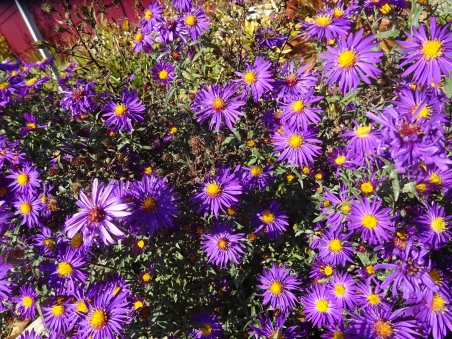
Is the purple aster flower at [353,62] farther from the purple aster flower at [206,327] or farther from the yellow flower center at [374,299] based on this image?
the purple aster flower at [206,327]

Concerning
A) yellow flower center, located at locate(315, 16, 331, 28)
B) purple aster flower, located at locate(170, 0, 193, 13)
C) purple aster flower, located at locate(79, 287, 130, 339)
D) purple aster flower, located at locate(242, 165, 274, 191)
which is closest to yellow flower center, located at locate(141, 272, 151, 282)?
purple aster flower, located at locate(79, 287, 130, 339)

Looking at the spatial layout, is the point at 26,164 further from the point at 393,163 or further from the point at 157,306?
the point at 393,163

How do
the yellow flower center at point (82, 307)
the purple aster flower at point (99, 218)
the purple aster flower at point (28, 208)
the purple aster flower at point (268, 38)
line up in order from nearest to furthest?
the purple aster flower at point (99, 218), the yellow flower center at point (82, 307), the purple aster flower at point (28, 208), the purple aster flower at point (268, 38)

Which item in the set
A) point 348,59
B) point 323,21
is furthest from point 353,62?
point 323,21

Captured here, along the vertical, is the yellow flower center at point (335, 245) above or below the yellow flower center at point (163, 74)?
below

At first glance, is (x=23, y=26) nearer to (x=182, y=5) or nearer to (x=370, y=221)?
(x=182, y=5)

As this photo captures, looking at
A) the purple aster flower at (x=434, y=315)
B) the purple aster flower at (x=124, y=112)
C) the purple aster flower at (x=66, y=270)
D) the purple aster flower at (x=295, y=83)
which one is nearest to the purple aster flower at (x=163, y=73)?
the purple aster flower at (x=124, y=112)

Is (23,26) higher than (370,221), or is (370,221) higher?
(23,26)
